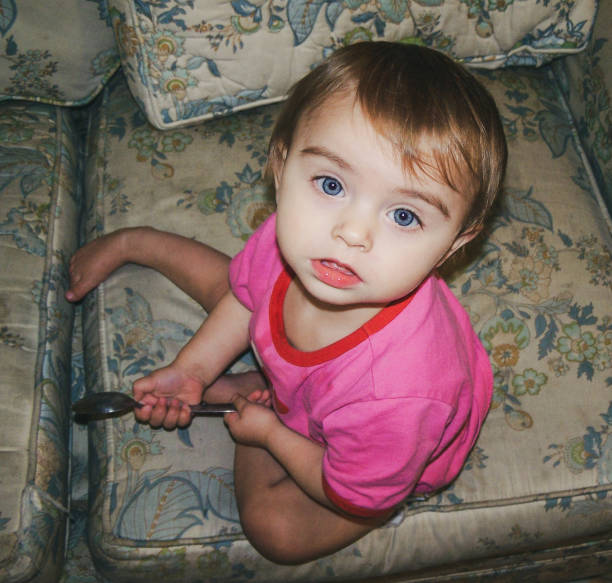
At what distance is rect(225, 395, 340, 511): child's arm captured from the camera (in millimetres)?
833

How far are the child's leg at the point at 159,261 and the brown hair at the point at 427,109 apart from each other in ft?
1.24

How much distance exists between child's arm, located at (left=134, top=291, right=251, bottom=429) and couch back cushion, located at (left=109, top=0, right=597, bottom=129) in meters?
0.37

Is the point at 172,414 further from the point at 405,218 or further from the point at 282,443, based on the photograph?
the point at 405,218

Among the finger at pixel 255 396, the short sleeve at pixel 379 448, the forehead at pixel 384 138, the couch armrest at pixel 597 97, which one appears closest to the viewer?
the forehead at pixel 384 138

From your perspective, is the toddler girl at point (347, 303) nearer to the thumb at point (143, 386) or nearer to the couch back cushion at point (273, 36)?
the thumb at point (143, 386)

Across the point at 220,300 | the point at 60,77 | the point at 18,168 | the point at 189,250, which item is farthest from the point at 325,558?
the point at 60,77

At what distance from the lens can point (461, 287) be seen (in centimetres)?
103

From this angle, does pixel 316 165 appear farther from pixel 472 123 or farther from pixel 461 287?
pixel 461 287

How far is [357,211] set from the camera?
2.00ft

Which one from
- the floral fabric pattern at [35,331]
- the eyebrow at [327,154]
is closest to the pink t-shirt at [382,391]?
the eyebrow at [327,154]

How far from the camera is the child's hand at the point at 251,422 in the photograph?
2.87 feet

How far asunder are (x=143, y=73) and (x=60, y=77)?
6.7 inches

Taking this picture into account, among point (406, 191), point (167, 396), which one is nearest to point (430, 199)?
point (406, 191)

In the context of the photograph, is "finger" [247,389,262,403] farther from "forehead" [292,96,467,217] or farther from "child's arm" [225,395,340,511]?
"forehead" [292,96,467,217]
